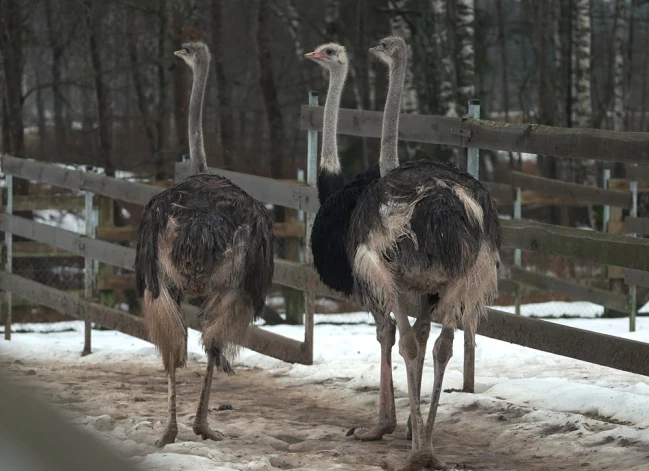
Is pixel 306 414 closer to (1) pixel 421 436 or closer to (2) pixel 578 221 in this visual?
(1) pixel 421 436

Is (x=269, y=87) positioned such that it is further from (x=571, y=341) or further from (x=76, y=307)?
(x=571, y=341)

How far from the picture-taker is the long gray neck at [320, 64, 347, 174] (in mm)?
5373

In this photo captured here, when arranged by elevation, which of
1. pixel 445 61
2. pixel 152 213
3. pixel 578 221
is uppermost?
pixel 445 61

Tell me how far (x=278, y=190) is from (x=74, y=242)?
76.0 inches

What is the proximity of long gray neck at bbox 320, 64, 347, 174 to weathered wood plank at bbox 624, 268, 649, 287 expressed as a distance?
3.29 metres

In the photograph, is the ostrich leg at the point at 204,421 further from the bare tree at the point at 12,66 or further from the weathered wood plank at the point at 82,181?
the bare tree at the point at 12,66

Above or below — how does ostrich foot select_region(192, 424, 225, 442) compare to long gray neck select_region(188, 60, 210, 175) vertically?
below

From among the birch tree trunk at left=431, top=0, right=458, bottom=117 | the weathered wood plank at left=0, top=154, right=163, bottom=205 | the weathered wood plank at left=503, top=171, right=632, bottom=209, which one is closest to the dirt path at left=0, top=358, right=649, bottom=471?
the weathered wood plank at left=0, top=154, right=163, bottom=205

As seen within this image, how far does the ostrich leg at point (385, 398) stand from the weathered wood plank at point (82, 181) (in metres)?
2.47

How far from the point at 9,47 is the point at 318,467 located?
946 cm

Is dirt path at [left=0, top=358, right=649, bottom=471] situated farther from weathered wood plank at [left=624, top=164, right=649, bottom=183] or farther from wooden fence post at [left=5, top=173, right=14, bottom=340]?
weathered wood plank at [left=624, top=164, right=649, bottom=183]

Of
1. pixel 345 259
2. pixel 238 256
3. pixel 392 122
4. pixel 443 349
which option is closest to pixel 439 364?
pixel 443 349

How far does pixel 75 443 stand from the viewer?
0.60 meters

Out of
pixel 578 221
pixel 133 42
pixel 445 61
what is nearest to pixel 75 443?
pixel 445 61
